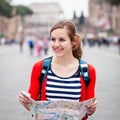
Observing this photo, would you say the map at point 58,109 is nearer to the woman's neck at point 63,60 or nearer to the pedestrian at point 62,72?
the pedestrian at point 62,72

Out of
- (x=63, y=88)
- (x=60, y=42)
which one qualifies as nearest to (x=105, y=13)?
(x=60, y=42)

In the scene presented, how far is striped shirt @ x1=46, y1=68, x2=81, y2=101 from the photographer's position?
14.8 feet

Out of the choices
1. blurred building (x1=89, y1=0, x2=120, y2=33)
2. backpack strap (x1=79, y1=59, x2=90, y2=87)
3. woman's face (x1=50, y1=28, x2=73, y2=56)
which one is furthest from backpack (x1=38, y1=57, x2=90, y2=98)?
blurred building (x1=89, y1=0, x2=120, y2=33)

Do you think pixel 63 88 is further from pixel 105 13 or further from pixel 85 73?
pixel 105 13

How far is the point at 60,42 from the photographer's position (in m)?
4.57

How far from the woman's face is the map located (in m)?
0.45

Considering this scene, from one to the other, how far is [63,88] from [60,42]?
384mm

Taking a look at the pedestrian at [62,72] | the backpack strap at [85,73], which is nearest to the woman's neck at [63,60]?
the pedestrian at [62,72]

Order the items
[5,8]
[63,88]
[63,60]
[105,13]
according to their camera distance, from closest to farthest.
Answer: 1. [63,88]
2. [63,60]
3. [5,8]
4. [105,13]

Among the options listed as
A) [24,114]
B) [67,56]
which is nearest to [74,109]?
[67,56]

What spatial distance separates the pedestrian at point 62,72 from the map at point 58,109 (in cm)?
11

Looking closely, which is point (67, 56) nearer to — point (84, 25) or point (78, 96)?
point (78, 96)

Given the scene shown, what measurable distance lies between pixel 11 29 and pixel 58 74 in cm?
15445

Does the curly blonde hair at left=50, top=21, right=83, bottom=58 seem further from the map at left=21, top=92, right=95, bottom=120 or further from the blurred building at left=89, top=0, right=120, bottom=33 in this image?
the blurred building at left=89, top=0, right=120, bottom=33
